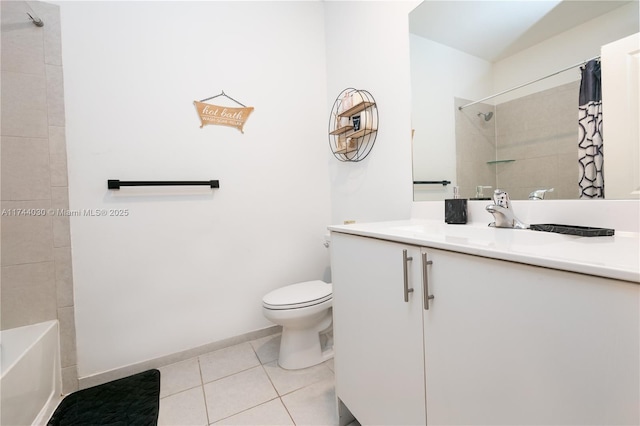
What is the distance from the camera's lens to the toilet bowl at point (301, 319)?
4.89 feet

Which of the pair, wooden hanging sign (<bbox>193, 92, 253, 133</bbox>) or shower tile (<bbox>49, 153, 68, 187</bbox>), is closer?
shower tile (<bbox>49, 153, 68, 187</bbox>)

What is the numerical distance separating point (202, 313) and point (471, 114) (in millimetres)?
1890

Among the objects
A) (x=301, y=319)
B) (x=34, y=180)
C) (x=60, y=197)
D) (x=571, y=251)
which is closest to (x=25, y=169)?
Answer: (x=34, y=180)

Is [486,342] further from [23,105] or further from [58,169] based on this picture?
[23,105]

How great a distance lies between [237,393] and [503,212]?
1.49 m

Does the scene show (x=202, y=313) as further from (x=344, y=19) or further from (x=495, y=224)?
(x=344, y=19)

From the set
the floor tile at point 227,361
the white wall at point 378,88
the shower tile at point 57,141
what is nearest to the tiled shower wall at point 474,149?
the white wall at point 378,88

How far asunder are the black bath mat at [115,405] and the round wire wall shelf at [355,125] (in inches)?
69.5

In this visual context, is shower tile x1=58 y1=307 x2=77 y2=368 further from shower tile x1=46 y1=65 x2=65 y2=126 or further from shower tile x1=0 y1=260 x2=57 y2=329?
shower tile x1=46 y1=65 x2=65 y2=126

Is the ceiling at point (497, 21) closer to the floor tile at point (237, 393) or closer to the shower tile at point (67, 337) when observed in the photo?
the floor tile at point (237, 393)

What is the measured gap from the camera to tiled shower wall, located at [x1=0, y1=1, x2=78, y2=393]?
1.30 m

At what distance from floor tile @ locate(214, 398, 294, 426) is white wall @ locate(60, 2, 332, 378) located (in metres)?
0.66

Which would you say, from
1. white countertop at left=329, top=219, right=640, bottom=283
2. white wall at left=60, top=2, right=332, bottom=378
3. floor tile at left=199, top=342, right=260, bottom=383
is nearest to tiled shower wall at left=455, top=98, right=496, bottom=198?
white countertop at left=329, top=219, right=640, bottom=283

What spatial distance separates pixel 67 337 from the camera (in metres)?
1.42
